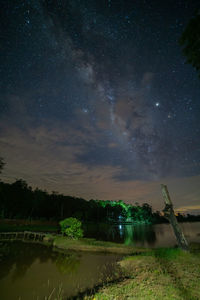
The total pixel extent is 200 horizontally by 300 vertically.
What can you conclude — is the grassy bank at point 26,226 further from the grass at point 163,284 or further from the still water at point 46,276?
the grass at point 163,284

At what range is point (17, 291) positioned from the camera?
8.72 m

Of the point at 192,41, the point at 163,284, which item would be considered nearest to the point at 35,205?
the point at 163,284

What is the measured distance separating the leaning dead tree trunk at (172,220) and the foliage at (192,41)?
11.5 metres

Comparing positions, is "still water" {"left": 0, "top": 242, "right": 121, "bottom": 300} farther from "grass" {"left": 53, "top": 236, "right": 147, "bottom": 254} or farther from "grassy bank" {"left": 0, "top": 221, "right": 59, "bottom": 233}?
"grassy bank" {"left": 0, "top": 221, "right": 59, "bottom": 233}

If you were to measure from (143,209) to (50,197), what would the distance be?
11400cm

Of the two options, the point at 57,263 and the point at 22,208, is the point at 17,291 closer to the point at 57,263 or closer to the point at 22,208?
the point at 57,263

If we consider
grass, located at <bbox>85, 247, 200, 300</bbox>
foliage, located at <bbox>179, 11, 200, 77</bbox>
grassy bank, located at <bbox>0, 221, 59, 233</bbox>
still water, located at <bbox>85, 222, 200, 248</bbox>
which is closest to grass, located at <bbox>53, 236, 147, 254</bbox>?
grass, located at <bbox>85, 247, 200, 300</bbox>

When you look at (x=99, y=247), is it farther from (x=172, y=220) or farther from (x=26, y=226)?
(x=26, y=226)

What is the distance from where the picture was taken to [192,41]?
5207 mm

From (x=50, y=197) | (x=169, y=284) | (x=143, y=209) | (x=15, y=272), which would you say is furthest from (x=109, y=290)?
(x=143, y=209)

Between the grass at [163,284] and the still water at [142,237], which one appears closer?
the grass at [163,284]

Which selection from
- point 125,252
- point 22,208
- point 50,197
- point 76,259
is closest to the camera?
point 76,259

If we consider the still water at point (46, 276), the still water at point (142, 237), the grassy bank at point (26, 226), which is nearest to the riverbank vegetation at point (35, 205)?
the grassy bank at point (26, 226)

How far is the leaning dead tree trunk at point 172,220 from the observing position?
41.3 feet
